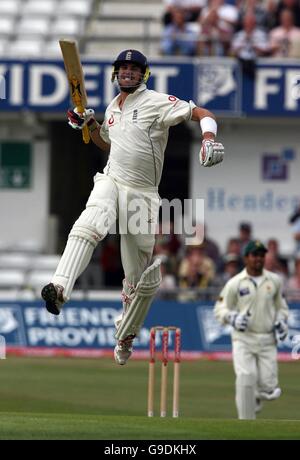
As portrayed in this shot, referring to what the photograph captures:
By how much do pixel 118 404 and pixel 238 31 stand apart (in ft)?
27.7

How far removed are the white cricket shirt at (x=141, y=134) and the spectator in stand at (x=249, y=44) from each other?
33.4 feet

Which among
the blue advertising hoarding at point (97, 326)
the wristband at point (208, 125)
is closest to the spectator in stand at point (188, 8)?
the blue advertising hoarding at point (97, 326)

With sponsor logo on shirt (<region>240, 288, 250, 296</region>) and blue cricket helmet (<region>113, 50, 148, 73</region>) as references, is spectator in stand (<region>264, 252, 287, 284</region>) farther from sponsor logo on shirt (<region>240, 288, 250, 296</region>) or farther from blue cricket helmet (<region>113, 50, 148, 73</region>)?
blue cricket helmet (<region>113, 50, 148, 73</region>)

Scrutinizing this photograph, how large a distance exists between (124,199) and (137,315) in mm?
1041

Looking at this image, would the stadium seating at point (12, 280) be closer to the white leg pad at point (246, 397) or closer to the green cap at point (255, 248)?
→ the green cap at point (255, 248)

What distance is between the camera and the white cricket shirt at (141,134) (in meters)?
10.1

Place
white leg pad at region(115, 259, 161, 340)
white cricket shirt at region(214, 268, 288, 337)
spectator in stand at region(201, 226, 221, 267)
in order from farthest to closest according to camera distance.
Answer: spectator in stand at region(201, 226, 221, 267) < white cricket shirt at region(214, 268, 288, 337) < white leg pad at region(115, 259, 161, 340)

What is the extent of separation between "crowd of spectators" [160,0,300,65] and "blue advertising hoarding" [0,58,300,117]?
348 mm

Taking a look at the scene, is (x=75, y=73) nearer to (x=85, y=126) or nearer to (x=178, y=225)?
(x=85, y=126)

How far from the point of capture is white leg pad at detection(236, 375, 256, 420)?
1307 centimetres

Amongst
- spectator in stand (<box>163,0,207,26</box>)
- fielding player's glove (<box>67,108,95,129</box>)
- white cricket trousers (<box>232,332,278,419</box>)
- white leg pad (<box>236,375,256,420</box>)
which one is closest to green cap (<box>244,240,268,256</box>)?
white cricket trousers (<box>232,332,278,419</box>)

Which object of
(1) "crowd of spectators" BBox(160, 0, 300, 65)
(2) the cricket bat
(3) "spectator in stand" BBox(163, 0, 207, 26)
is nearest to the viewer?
(2) the cricket bat

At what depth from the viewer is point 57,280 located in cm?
941

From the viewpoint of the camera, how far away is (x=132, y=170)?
10.2 meters
